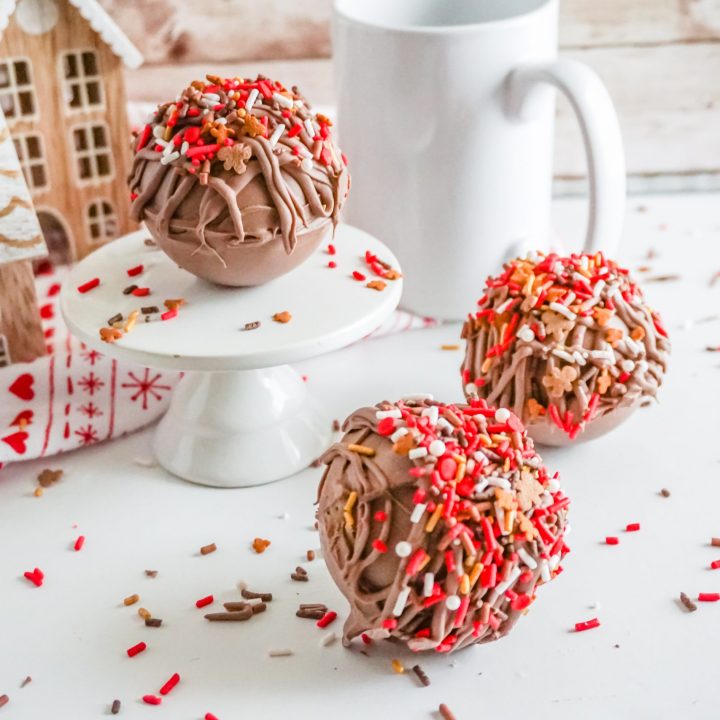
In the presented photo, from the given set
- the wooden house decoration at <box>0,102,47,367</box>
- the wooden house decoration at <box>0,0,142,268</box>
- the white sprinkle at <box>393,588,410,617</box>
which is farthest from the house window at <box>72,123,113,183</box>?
the white sprinkle at <box>393,588,410,617</box>

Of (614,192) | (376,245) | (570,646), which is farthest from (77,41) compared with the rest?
(570,646)

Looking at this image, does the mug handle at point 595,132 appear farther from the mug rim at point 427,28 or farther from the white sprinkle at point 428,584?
the white sprinkle at point 428,584

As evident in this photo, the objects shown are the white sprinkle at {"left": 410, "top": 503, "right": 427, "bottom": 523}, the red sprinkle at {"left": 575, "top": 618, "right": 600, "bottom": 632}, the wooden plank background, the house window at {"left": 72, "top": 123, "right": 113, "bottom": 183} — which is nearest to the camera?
the white sprinkle at {"left": 410, "top": 503, "right": 427, "bottom": 523}

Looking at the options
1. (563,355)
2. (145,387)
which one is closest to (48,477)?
(145,387)

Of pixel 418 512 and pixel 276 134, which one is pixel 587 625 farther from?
pixel 276 134

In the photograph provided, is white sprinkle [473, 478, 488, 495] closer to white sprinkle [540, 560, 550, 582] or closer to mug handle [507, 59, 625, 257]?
white sprinkle [540, 560, 550, 582]

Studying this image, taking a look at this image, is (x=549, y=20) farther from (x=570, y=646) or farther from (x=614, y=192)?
(x=570, y=646)
